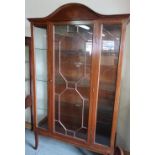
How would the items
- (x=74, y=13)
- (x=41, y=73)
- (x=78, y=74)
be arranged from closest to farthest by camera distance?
1. (x=74, y=13)
2. (x=78, y=74)
3. (x=41, y=73)

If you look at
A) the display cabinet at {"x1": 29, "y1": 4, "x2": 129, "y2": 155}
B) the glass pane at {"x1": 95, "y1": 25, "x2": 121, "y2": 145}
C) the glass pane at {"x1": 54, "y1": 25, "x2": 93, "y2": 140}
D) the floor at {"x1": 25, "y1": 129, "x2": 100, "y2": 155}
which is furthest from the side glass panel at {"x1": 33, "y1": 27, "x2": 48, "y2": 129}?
the glass pane at {"x1": 95, "y1": 25, "x2": 121, "y2": 145}

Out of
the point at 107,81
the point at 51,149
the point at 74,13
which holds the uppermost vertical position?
the point at 74,13

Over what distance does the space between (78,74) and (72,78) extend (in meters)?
0.08

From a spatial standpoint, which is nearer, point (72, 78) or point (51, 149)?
point (72, 78)

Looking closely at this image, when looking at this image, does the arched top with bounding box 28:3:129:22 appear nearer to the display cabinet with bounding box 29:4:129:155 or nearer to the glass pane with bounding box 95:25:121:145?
the display cabinet with bounding box 29:4:129:155

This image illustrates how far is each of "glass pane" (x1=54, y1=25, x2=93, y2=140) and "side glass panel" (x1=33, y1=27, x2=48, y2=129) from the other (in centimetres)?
19

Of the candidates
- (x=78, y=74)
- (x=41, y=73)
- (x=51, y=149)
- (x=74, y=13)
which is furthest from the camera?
(x=51, y=149)

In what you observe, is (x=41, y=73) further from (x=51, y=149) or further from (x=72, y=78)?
(x=51, y=149)

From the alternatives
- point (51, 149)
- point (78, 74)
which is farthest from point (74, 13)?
point (51, 149)

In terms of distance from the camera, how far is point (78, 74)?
71.0 inches

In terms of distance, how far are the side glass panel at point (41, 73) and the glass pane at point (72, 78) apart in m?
0.19
